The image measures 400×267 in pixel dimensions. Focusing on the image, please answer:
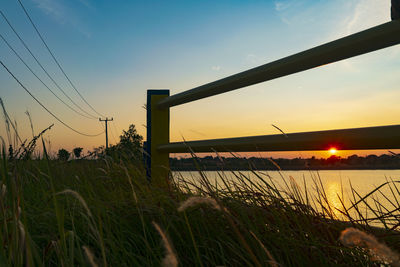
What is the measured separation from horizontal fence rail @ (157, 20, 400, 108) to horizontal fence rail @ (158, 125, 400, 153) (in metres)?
0.34

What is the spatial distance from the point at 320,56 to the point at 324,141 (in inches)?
15.7

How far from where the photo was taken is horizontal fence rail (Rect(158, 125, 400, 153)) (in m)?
1.36

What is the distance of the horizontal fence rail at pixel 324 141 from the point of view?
136cm

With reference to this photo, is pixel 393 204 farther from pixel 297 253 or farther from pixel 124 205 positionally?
pixel 124 205

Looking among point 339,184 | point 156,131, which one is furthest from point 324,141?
point 156,131

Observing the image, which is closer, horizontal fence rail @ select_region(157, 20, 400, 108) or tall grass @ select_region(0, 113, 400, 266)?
tall grass @ select_region(0, 113, 400, 266)

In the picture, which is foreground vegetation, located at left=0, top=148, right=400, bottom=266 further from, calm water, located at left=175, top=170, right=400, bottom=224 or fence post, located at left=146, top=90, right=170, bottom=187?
fence post, located at left=146, top=90, right=170, bottom=187

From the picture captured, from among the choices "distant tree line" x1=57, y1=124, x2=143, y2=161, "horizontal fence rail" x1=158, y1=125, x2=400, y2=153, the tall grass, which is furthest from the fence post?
the tall grass

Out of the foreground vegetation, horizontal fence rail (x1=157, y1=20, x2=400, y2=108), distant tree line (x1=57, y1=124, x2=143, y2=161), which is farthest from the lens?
distant tree line (x1=57, y1=124, x2=143, y2=161)

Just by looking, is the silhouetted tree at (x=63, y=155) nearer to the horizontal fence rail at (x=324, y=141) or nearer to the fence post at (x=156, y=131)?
the fence post at (x=156, y=131)

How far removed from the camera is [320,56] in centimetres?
166

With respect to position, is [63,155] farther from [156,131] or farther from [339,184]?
[339,184]

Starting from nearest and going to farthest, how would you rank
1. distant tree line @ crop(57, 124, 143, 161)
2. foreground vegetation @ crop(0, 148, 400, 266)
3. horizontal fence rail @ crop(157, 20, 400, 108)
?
1. foreground vegetation @ crop(0, 148, 400, 266)
2. horizontal fence rail @ crop(157, 20, 400, 108)
3. distant tree line @ crop(57, 124, 143, 161)

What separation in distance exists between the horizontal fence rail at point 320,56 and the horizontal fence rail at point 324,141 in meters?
0.34
